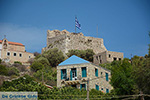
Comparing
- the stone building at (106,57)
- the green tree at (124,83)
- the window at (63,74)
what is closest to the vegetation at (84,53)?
the stone building at (106,57)

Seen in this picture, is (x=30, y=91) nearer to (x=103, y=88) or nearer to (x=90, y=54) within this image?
(x=103, y=88)

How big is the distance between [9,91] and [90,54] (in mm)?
41919

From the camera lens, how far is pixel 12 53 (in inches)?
2766

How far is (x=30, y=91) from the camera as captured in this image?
30391mm

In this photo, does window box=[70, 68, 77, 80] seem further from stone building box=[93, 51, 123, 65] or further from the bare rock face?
the bare rock face

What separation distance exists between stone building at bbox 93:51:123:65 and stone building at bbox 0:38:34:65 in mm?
16073

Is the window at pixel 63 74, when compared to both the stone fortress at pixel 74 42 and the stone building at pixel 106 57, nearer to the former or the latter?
the stone building at pixel 106 57

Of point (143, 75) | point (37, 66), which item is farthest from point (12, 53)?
point (143, 75)

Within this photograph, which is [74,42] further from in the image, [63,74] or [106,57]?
[63,74]

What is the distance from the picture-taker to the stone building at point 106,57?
64.8 metres

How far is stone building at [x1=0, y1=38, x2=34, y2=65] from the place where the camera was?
69188 millimetres

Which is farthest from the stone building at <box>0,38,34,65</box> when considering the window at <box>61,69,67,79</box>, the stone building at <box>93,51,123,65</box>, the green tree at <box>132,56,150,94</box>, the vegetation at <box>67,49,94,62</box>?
the green tree at <box>132,56,150,94</box>

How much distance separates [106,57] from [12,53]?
2214 centimetres

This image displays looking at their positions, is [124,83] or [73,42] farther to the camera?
[73,42]
